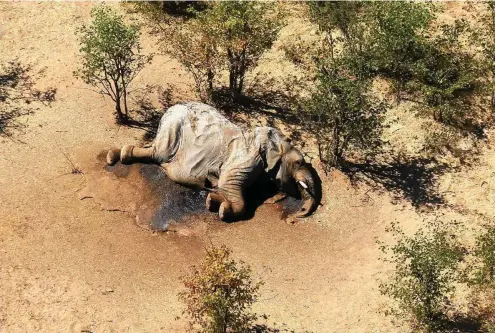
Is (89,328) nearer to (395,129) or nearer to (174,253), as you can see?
(174,253)

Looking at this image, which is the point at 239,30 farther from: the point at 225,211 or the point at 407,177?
the point at 407,177

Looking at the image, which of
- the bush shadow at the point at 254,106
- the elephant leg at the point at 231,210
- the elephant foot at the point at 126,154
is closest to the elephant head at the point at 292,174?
the elephant leg at the point at 231,210

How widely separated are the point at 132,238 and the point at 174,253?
6.70 ft

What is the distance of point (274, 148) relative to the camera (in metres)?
28.6

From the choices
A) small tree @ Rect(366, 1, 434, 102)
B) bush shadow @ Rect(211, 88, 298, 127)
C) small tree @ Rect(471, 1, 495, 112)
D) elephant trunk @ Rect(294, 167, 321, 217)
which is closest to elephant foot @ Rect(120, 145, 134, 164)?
bush shadow @ Rect(211, 88, 298, 127)

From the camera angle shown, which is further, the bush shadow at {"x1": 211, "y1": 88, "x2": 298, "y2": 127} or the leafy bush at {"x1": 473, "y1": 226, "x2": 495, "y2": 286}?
the bush shadow at {"x1": 211, "y1": 88, "x2": 298, "y2": 127}

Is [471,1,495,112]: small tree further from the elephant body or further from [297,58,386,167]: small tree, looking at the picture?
the elephant body

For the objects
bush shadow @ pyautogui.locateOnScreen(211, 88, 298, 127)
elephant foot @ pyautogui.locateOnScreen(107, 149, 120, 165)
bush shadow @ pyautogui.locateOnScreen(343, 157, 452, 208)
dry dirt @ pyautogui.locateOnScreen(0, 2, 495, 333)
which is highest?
bush shadow @ pyautogui.locateOnScreen(211, 88, 298, 127)

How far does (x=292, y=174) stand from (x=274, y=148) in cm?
145

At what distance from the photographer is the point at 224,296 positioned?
21250 mm

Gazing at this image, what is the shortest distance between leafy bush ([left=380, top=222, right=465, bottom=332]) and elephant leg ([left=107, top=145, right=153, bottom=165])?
11.7m

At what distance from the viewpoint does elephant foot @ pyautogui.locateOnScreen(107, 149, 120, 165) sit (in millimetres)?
29984

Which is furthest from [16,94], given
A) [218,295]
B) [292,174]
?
[218,295]

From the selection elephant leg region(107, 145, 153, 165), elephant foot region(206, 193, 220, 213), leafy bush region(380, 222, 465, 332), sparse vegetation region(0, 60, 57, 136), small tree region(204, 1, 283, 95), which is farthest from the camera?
sparse vegetation region(0, 60, 57, 136)
